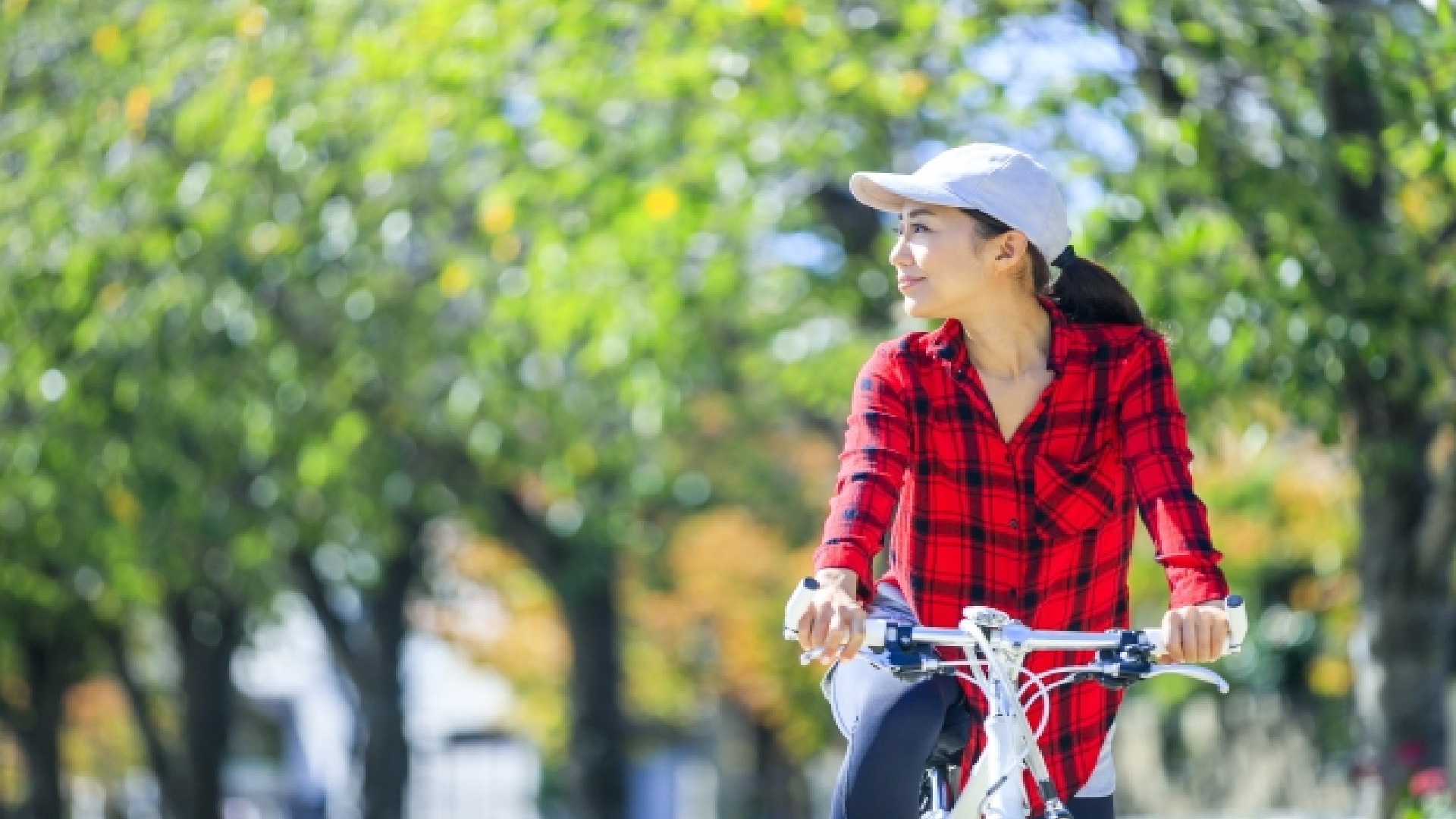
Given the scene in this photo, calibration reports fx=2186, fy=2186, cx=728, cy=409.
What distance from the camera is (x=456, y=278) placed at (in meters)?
12.2

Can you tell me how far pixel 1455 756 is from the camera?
60.5ft

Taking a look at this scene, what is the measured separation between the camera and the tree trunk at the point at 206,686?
22516 millimetres

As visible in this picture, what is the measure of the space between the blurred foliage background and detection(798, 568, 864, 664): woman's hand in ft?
11.7

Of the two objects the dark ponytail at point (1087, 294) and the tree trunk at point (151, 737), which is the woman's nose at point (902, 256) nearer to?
the dark ponytail at point (1087, 294)

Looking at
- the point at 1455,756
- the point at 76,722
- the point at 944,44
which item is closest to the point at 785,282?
the point at 944,44

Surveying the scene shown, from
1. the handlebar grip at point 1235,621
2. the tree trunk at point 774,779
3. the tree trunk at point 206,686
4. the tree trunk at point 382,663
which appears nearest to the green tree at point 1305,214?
the handlebar grip at point 1235,621

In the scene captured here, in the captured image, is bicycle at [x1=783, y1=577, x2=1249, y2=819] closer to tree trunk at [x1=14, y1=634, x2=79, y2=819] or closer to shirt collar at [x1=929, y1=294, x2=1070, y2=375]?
shirt collar at [x1=929, y1=294, x2=1070, y2=375]

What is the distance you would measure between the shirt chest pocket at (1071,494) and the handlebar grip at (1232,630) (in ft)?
1.30

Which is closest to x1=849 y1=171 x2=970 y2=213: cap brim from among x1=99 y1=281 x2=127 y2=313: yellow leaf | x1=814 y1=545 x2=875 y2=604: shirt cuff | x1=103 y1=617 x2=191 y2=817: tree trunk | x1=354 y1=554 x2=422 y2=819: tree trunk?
x1=814 y1=545 x2=875 y2=604: shirt cuff

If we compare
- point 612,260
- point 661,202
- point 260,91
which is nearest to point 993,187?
point 661,202

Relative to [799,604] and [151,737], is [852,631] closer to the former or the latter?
[799,604]

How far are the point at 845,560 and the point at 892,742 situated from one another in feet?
1.12

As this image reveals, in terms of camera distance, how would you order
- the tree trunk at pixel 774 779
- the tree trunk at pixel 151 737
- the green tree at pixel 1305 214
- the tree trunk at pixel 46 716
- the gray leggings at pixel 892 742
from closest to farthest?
the gray leggings at pixel 892 742
the green tree at pixel 1305 214
the tree trunk at pixel 151 737
the tree trunk at pixel 46 716
the tree trunk at pixel 774 779

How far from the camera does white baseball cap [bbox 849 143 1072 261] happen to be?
12.4 ft
